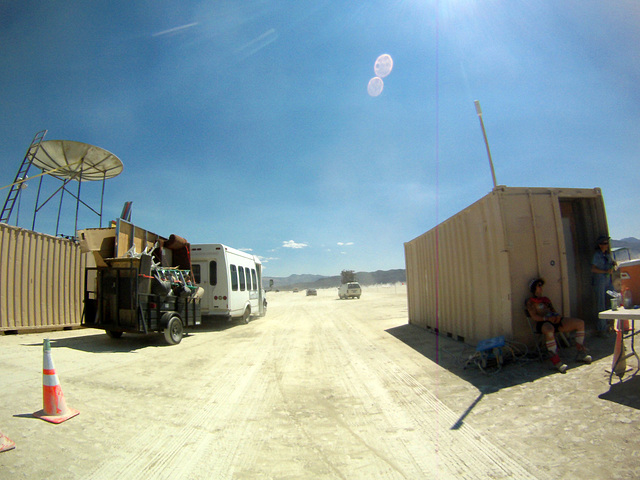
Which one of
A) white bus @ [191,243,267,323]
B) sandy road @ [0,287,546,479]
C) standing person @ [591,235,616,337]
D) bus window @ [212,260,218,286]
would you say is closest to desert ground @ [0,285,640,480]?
sandy road @ [0,287,546,479]

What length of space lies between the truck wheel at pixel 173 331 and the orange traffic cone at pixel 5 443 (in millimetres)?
5180

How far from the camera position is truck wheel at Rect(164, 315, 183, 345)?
310 inches

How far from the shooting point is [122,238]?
812cm

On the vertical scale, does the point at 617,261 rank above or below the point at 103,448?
above

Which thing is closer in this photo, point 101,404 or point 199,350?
point 101,404

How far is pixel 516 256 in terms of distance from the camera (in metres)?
5.70

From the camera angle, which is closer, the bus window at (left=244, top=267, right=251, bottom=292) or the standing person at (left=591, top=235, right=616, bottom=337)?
the standing person at (left=591, top=235, right=616, bottom=337)

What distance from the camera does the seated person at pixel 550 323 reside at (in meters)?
4.89

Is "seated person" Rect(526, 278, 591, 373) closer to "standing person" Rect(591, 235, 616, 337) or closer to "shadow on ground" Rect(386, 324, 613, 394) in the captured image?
"shadow on ground" Rect(386, 324, 613, 394)

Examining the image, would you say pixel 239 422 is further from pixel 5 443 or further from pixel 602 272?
pixel 602 272

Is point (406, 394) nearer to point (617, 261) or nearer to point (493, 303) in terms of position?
point (493, 303)

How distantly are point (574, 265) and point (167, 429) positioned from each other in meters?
7.87

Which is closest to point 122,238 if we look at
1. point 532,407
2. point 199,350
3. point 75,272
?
point 199,350

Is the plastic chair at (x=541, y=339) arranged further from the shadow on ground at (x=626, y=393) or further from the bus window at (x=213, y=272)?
the bus window at (x=213, y=272)
